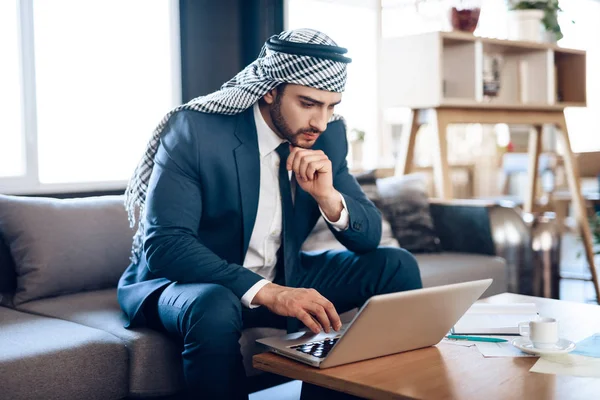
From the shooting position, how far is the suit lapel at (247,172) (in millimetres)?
2156

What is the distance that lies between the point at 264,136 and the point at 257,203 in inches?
8.5

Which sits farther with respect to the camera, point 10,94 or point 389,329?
point 10,94

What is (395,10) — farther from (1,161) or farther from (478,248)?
(1,161)

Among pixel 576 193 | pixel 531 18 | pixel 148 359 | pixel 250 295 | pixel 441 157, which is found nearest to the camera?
pixel 250 295

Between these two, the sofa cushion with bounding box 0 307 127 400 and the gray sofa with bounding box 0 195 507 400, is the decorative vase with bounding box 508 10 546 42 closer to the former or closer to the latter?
the gray sofa with bounding box 0 195 507 400

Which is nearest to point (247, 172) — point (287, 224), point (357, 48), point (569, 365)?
point (287, 224)

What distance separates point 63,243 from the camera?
2.48 m

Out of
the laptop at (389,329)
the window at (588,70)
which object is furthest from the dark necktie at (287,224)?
the window at (588,70)

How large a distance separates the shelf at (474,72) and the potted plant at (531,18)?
0.33 feet

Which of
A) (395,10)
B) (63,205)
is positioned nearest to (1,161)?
(63,205)

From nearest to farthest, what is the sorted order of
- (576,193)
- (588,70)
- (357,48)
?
1. (576,193)
2. (357,48)
3. (588,70)

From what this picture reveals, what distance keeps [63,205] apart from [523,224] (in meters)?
2.00

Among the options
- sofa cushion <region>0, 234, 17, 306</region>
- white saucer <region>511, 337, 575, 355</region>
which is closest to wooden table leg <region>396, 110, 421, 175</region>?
sofa cushion <region>0, 234, 17, 306</region>

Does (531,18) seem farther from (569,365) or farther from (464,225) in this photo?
(569,365)
